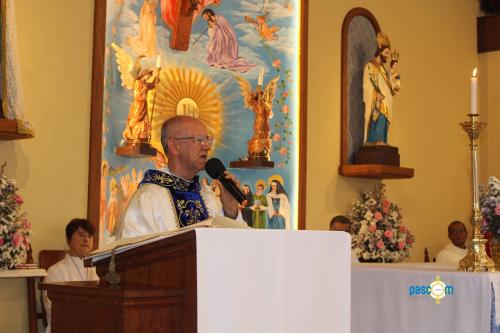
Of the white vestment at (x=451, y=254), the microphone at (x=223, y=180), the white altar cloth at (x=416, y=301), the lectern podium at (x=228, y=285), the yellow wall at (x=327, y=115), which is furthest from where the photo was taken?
the white vestment at (x=451, y=254)

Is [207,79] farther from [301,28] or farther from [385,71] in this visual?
[385,71]

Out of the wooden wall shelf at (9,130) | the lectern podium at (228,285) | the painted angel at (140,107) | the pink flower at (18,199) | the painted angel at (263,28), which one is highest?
the painted angel at (263,28)

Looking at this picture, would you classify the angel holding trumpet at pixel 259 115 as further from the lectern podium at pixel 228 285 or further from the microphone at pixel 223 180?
the lectern podium at pixel 228 285

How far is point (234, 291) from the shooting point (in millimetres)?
2980

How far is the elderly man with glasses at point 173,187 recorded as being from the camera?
12.1 ft

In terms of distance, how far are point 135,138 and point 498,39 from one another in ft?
24.6

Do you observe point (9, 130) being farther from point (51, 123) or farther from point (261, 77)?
point (261, 77)

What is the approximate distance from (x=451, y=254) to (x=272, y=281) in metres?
7.73

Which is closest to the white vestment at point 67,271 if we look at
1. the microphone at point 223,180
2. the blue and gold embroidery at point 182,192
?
the microphone at point 223,180

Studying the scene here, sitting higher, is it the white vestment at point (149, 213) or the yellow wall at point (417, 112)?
the yellow wall at point (417, 112)

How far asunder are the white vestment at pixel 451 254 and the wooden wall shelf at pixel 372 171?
1.30 m

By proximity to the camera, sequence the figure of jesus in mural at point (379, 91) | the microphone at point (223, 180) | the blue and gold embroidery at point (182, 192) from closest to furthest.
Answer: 1. the blue and gold embroidery at point (182, 192)
2. the microphone at point (223, 180)
3. the figure of jesus in mural at point (379, 91)

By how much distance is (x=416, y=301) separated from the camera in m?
4.80

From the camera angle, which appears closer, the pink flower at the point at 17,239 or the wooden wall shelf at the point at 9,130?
the pink flower at the point at 17,239
